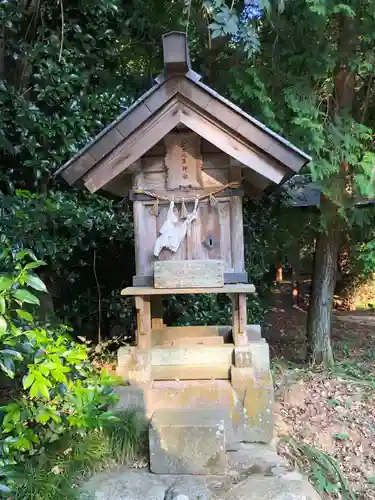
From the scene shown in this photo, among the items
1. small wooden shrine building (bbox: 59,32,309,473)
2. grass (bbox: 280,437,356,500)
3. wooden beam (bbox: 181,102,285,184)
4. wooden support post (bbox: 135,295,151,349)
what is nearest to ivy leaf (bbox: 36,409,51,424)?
small wooden shrine building (bbox: 59,32,309,473)

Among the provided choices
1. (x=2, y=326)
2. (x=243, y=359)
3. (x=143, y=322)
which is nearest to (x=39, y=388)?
(x=2, y=326)

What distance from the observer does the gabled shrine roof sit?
11.4 feet

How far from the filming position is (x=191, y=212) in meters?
3.83

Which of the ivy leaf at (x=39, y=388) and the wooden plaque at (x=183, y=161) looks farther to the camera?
the wooden plaque at (x=183, y=161)

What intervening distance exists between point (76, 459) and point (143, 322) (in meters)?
1.25

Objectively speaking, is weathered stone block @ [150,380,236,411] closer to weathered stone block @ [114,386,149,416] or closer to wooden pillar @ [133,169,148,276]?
weathered stone block @ [114,386,149,416]

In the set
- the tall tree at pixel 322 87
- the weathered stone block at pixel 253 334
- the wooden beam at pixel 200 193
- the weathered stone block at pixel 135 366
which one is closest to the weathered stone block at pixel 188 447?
the weathered stone block at pixel 135 366

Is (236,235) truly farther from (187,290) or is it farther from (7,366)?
(7,366)

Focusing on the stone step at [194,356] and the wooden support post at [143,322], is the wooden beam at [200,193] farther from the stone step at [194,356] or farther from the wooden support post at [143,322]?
the stone step at [194,356]

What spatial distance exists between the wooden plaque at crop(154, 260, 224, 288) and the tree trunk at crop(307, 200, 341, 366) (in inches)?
126

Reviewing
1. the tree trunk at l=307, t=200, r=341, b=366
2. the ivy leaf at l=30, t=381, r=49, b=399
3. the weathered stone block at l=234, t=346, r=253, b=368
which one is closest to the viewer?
the ivy leaf at l=30, t=381, r=49, b=399

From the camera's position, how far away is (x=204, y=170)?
3.88 metres

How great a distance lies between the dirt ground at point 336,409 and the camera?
4176mm

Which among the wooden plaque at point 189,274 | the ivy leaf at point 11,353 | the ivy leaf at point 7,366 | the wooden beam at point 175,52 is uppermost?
the wooden beam at point 175,52
